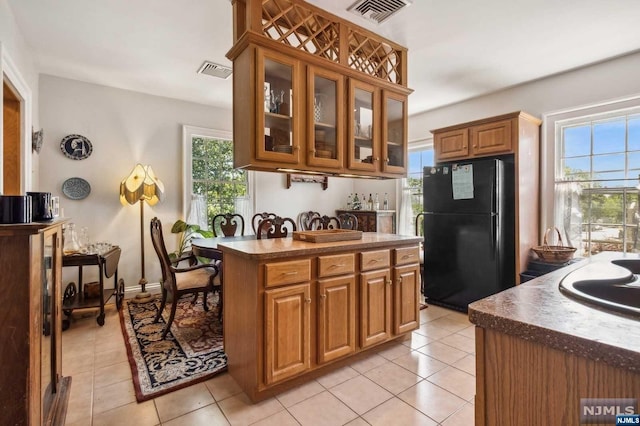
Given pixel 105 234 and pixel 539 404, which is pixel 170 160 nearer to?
pixel 105 234

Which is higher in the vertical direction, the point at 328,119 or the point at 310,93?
the point at 310,93

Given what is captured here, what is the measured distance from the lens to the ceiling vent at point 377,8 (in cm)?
228

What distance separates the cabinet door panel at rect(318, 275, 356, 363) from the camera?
2062 mm

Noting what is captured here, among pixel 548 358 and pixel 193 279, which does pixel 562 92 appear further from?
pixel 193 279

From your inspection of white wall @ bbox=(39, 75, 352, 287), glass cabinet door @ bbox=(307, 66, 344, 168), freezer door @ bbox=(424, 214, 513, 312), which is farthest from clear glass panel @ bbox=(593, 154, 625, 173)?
white wall @ bbox=(39, 75, 352, 287)

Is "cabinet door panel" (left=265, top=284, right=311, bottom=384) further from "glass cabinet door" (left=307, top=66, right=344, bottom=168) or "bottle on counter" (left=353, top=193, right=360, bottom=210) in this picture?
"bottle on counter" (left=353, top=193, right=360, bottom=210)

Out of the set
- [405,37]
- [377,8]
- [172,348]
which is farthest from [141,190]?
[405,37]

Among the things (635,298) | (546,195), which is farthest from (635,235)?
(635,298)

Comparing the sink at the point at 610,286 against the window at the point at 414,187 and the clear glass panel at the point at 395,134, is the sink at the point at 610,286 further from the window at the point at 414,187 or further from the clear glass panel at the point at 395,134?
the window at the point at 414,187

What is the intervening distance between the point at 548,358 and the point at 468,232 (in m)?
2.92

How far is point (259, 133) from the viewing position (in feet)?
6.92

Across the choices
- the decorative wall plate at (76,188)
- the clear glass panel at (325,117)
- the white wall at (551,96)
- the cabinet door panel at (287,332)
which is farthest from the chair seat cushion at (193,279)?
the white wall at (551,96)

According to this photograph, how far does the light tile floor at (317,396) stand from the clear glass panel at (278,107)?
5.38 ft

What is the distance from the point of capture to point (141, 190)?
3773 mm
